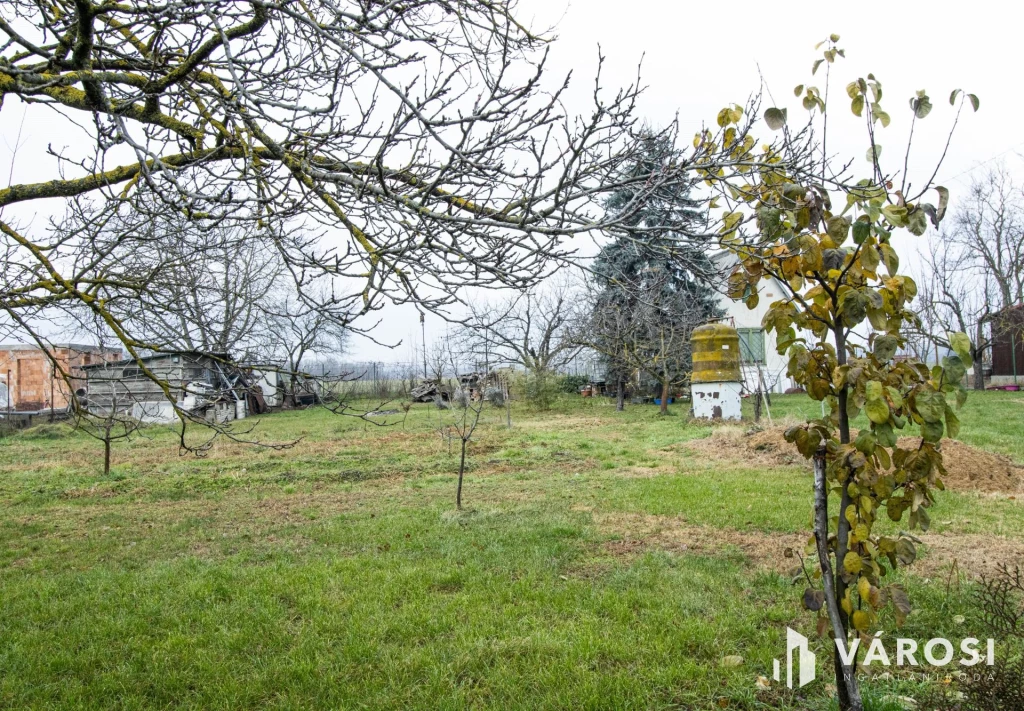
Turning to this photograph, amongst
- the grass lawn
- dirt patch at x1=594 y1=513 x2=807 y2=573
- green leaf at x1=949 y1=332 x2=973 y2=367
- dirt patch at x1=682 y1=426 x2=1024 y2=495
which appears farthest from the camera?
dirt patch at x1=682 y1=426 x2=1024 y2=495

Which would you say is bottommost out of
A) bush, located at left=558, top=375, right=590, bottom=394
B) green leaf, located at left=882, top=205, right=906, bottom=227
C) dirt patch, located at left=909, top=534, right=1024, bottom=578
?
dirt patch, located at left=909, top=534, right=1024, bottom=578

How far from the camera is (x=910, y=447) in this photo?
319 inches

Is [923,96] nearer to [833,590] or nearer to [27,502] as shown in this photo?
[833,590]

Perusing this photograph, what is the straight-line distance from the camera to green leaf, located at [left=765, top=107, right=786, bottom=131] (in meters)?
2.51

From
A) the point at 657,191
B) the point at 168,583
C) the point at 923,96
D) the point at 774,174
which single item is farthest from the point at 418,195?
the point at 168,583

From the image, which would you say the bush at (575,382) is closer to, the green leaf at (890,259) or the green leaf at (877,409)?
the green leaf at (890,259)

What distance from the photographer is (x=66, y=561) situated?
5516 mm

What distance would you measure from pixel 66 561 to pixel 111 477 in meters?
4.98

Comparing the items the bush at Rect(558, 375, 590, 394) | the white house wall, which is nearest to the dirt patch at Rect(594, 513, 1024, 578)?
the white house wall

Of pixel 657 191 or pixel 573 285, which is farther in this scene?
pixel 573 285

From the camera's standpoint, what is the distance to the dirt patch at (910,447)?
293 inches

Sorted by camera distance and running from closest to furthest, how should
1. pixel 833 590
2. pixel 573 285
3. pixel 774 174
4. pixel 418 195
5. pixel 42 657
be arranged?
1. pixel 833 590
2. pixel 774 174
3. pixel 418 195
4. pixel 42 657
5. pixel 573 285

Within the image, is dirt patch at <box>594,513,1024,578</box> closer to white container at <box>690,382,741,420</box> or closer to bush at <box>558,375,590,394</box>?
white container at <box>690,382,741,420</box>

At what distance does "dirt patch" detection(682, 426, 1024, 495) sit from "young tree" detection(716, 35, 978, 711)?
347 cm
